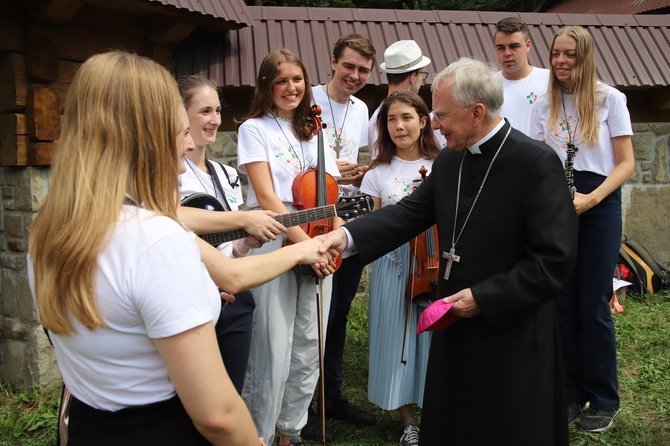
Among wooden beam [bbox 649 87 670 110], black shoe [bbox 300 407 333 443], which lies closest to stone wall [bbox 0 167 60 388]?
black shoe [bbox 300 407 333 443]

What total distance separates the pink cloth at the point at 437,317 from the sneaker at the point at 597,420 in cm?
200

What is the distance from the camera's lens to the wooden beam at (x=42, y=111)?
Result: 4.51 meters

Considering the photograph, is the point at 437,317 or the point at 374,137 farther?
the point at 374,137

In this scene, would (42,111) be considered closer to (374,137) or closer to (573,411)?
(374,137)

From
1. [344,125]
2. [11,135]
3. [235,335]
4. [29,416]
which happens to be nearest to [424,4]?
[344,125]

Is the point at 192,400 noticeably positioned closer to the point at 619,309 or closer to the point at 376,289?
the point at 376,289

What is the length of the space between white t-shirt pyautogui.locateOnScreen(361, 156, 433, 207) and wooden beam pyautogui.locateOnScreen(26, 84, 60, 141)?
7.47 ft

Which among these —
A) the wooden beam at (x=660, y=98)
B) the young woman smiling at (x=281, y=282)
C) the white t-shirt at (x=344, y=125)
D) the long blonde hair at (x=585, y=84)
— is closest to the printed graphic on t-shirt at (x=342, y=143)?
the white t-shirt at (x=344, y=125)

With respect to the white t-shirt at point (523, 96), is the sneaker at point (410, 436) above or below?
below

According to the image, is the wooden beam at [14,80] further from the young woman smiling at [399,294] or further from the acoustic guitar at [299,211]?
the young woman smiling at [399,294]

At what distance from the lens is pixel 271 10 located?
6621 millimetres

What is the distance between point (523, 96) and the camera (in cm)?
447

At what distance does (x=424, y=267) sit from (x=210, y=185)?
136cm

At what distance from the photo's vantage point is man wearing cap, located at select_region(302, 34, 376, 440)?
4312mm
